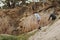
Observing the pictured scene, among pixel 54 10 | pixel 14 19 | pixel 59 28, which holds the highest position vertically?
Result: pixel 59 28

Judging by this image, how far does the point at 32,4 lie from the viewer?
21703 millimetres

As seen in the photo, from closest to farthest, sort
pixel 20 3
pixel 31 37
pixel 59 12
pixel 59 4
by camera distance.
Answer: pixel 31 37 → pixel 59 12 → pixel 59 4 → pixel 20 3

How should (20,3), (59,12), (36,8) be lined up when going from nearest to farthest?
(59,12) → (36,8) → (20,3)

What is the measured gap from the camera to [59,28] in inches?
432

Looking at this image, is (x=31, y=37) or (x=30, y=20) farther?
(x=30, y=20)

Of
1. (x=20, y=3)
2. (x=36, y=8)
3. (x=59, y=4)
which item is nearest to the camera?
(x=59, y=4)

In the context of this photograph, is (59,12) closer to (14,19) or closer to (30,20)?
(30,20)

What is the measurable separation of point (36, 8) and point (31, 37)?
8701 mm

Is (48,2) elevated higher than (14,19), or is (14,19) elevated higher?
(48,2)

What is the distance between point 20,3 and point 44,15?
21.8ft

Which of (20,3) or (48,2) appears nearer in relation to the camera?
(48,2)

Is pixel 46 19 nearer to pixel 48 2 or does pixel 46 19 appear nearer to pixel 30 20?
pixel 30 20

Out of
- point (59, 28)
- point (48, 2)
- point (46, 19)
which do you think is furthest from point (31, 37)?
point (48, 2)

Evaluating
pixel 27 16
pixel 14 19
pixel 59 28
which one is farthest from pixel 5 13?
pixel 59 28
